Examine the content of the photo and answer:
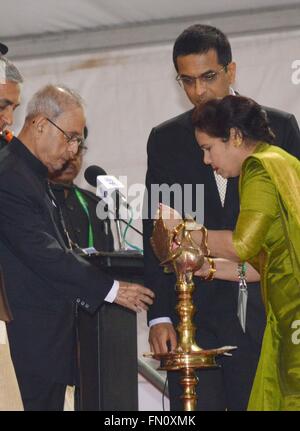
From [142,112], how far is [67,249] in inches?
61.0

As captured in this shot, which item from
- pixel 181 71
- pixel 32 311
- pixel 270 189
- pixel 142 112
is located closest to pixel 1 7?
pixel 142 112

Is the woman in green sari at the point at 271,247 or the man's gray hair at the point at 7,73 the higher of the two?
the man's gray hair at the point at 7,73

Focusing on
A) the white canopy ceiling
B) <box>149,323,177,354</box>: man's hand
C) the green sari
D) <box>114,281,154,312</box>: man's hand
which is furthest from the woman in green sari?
the white canopy ceiling

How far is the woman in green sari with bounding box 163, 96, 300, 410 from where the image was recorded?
3.76m

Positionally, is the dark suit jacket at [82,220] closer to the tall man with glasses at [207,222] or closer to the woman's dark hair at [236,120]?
the tall man with glasses at [207,222]

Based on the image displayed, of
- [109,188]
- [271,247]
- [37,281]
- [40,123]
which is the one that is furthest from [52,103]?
[271,247]

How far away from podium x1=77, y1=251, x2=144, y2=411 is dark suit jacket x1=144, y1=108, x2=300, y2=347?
0.21 meters

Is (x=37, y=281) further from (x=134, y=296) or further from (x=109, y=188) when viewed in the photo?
(x=109, y=188)

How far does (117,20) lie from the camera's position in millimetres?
5492

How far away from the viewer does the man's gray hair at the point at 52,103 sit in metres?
4.49

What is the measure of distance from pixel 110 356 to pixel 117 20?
6.32 feet

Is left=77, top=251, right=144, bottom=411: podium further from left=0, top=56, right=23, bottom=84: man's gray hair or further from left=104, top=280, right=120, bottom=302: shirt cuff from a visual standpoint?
left=0, top=56, right=23, bottom=84: man's gray hair

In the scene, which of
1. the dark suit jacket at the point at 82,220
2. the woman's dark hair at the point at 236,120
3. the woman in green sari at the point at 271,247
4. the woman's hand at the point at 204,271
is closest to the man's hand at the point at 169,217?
the woman in green sari at the point at 271,247

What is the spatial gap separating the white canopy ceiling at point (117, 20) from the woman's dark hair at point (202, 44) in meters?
0.79
